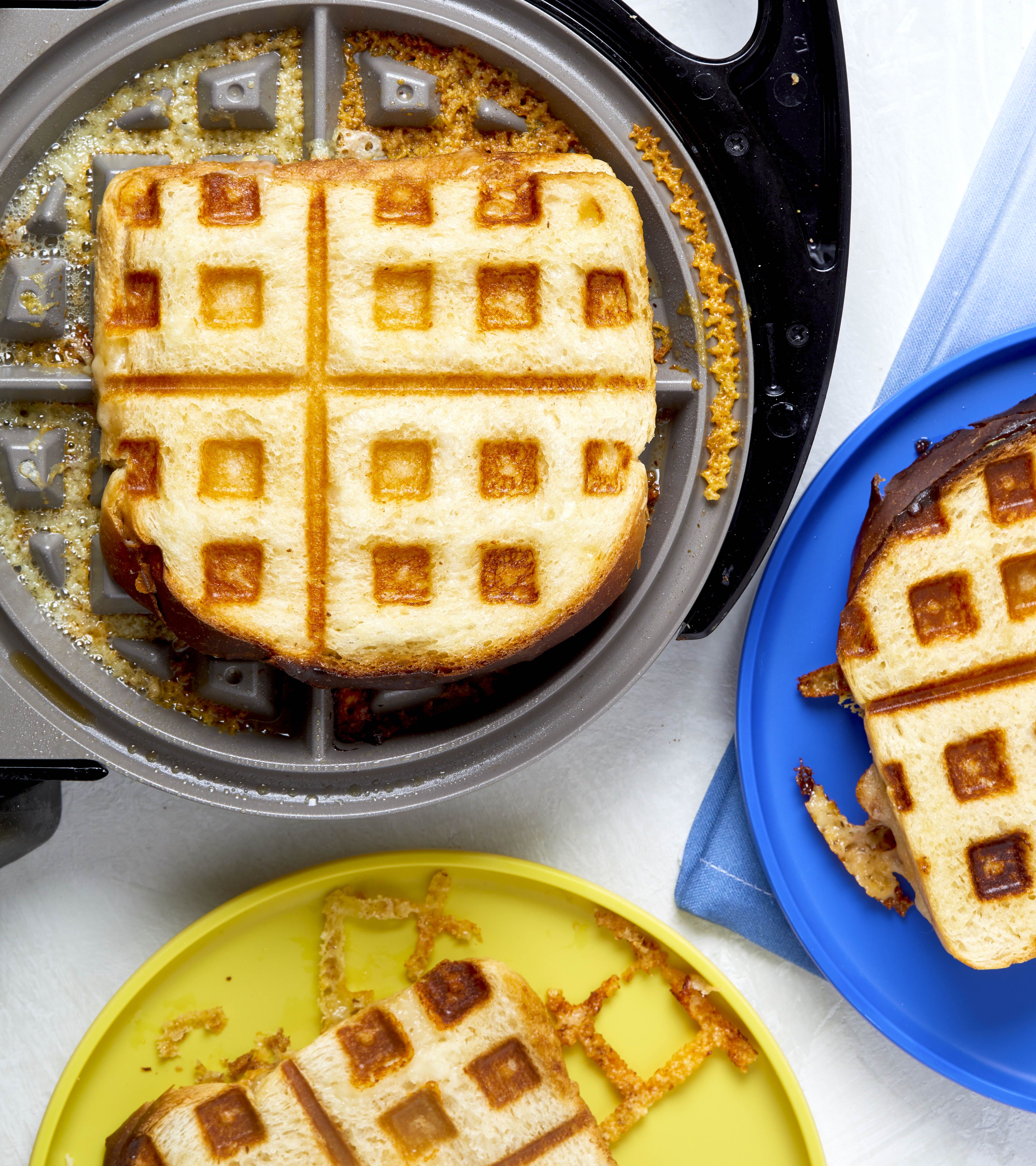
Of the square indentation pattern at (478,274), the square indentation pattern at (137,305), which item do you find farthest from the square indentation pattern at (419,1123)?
the square indentation pattern at (137,305)

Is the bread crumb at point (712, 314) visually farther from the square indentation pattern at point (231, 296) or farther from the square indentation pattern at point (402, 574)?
the square indentation pattern at point (231, 296)

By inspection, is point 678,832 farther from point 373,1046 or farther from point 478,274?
point 478,274

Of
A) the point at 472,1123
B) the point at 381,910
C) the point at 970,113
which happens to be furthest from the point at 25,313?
the point at 970,113

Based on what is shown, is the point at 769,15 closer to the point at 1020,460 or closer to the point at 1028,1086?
the point at 1020,460

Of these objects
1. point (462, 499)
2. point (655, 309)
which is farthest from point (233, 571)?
point (655, 309)

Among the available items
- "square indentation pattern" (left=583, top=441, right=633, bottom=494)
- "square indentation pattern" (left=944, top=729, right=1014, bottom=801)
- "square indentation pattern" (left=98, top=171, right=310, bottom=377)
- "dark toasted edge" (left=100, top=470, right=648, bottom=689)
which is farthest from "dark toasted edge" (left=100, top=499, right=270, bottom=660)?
"square indentation pattern" (left=944, top=729, right=1014, bottom=801)

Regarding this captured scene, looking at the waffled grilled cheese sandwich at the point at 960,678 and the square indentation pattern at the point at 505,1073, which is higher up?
the waffled grilled cheese sandwich at the point at 960,678

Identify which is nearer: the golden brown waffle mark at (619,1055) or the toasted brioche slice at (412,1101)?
the toasted brioche slice at (412,1101)
